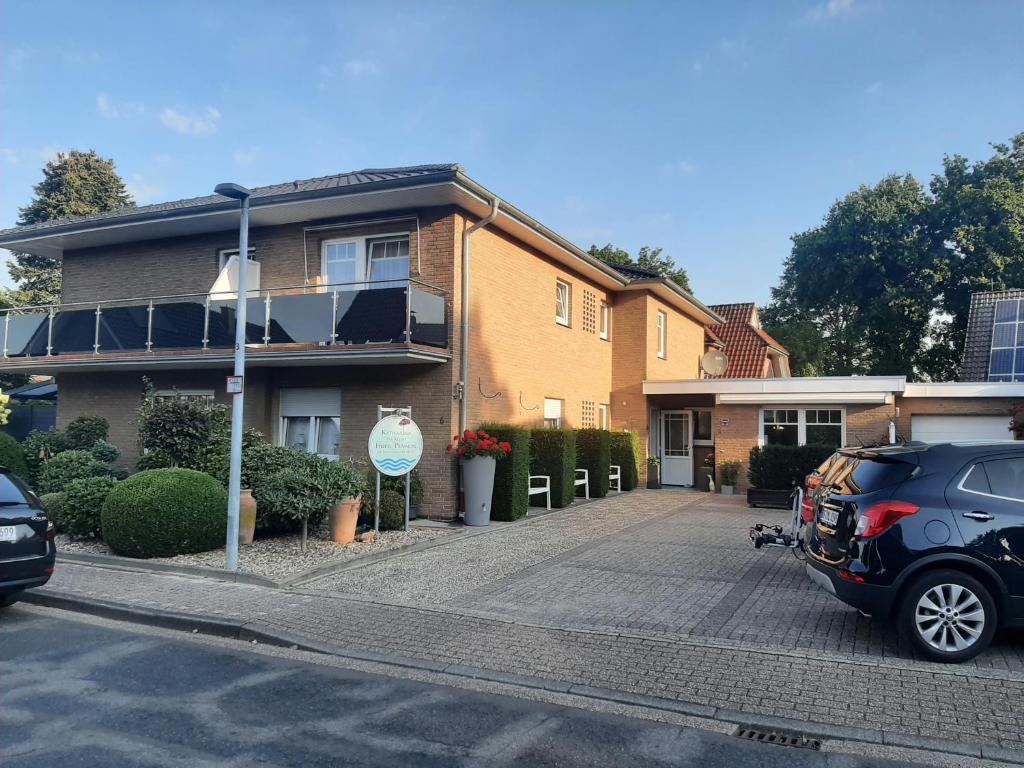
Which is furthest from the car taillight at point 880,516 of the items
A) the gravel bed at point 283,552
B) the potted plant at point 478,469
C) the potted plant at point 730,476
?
the potted plant at point 730,476

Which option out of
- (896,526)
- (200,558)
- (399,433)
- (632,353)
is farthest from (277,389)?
(896,526)

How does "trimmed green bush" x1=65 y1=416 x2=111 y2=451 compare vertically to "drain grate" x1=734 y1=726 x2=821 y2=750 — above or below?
above

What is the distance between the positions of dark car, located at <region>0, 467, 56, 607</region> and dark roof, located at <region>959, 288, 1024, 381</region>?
2538cm

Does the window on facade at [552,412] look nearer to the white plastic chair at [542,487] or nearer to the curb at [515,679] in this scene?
the white plastic chair at [542,487]

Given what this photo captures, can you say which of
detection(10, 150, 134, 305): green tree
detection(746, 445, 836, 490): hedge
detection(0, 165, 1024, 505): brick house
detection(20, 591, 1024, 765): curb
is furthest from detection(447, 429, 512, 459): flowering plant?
detection(10, 150, 134, 305): green tree

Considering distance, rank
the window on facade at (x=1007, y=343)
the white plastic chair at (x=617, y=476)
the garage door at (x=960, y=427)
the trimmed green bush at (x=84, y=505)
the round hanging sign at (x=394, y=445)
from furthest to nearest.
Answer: the window on facade at (x=1007, y=343)
the white plastic chair at (x=617, y=476)
the garage door at (x=960, y=427)
the round hanging sign at (x=394, y=445)
the trimmed green bush at (x=84, y=505)

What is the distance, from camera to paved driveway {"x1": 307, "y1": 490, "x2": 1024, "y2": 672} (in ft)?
21.2

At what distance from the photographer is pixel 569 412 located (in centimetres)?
1872

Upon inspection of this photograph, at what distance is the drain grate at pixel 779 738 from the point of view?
14.3 feet

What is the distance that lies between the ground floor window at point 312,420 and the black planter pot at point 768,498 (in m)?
9.39

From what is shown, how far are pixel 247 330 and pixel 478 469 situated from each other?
5108 mm

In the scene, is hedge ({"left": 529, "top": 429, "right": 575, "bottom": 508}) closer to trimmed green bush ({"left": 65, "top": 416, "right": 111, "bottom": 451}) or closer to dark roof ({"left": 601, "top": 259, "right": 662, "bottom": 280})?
dark roof ({"left": 601, "top": 259, "right": 662, "bottom": 280})

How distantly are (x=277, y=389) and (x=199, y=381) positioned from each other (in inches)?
82.5

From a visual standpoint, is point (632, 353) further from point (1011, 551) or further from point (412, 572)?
point (1011, 551)
